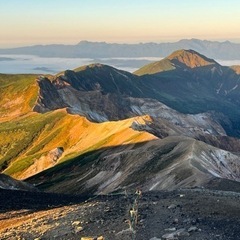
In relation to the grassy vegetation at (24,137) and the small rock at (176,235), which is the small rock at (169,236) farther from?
the grassy vegetation at (24,137)

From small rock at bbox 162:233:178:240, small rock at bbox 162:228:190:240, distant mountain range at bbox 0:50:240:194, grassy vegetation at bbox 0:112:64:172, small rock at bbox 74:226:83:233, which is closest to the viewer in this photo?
small rock at bbox 162:233:178:240

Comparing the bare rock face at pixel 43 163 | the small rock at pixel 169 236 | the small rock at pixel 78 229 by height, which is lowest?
the bare rock face at pixel 43 163

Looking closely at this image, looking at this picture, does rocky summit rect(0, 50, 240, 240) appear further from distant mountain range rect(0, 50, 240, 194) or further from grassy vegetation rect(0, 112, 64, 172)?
grassy vegetation rect(0, 112, 64, 172)

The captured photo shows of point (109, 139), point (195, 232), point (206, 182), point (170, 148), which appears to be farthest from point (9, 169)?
point (195, 232)

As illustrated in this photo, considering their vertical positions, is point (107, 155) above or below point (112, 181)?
below

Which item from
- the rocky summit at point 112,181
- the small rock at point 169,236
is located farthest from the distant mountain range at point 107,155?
the small rock at point 169,236

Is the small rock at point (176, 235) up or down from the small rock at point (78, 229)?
up

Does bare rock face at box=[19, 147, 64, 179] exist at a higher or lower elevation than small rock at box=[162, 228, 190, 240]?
lower

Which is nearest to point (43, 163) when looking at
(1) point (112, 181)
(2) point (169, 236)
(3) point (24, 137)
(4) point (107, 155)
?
(3) point (24, 137)

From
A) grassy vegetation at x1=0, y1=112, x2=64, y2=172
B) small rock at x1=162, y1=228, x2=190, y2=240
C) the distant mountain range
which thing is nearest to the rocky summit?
small rock at x1=162, y1=228, x2=190, y2=240

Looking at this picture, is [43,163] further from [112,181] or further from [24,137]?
[112,181]

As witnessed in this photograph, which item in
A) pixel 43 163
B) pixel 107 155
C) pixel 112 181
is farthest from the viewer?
pixel 43 163

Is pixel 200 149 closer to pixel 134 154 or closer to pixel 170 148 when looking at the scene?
pixel 170 148
